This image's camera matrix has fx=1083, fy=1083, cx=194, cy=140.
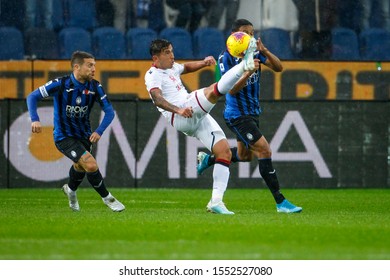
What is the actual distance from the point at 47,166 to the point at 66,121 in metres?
5.55

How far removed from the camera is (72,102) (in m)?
12.6

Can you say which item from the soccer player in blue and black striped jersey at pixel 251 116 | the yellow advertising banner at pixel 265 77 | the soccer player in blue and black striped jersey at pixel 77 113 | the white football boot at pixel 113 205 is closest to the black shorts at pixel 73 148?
the soccer player in blue and black striped jersey at pixel 77 113

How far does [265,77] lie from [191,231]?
10.0 metres

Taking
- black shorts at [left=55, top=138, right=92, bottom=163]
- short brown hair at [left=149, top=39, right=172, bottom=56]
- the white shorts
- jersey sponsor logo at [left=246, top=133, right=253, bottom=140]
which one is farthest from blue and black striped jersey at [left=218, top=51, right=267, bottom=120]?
black shorts at [left=55, top=138, right=92, bottom=163]

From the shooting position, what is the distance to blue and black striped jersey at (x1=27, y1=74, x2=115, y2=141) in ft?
41.3

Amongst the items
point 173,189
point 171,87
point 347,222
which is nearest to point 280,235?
point 347,222

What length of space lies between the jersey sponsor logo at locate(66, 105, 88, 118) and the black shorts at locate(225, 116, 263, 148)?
1.74 meters

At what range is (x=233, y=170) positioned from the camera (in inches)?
715

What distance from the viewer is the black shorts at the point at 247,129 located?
492 inches

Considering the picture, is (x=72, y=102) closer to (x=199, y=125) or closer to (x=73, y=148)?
(x=73, y=148)

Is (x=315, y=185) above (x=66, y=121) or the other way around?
the other way around

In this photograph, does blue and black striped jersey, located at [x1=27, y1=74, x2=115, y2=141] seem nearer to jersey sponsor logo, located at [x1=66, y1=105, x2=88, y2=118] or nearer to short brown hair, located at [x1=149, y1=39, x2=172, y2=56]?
jersey sponsor logo, located at [x1=66, y1=105, x2=88, y2=118]

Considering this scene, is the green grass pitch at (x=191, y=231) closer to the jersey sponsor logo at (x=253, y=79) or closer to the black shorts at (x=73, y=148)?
the black shorts at (x=73, y=148)
